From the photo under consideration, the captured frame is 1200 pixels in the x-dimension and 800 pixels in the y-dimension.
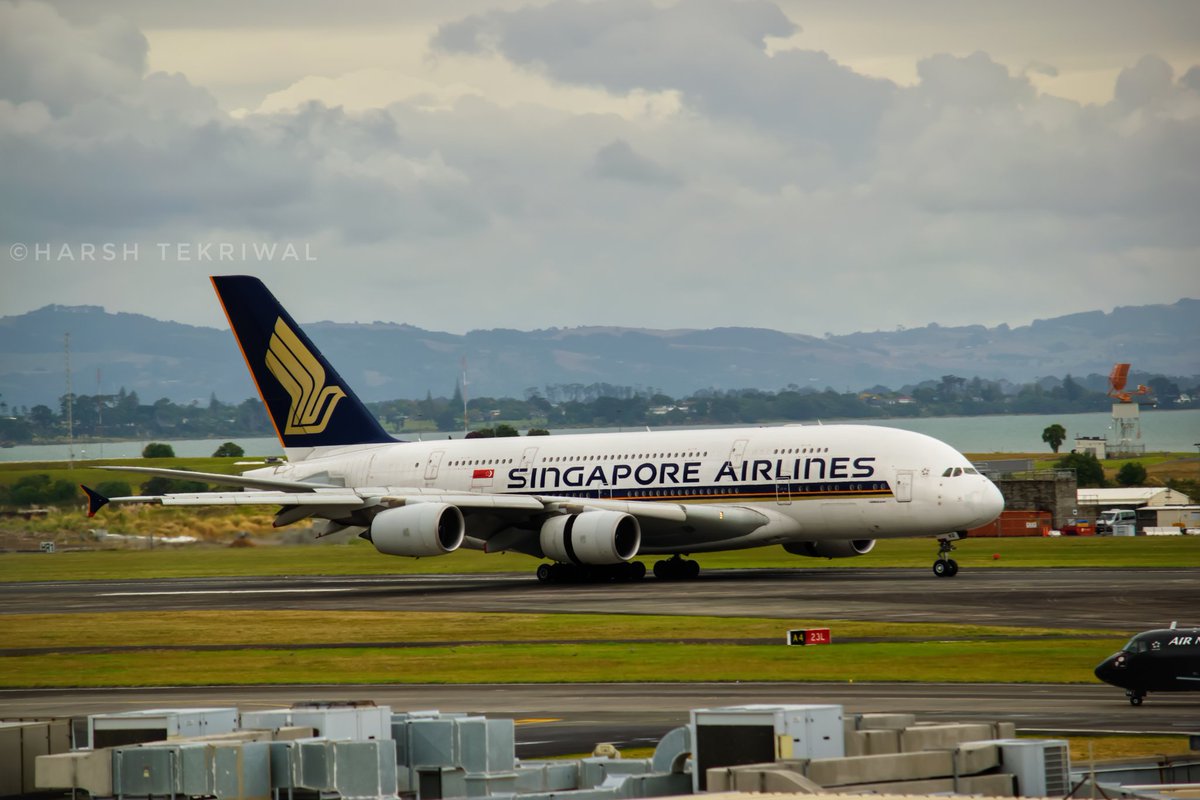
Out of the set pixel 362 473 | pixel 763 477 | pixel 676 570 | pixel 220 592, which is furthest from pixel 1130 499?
pixel 220 592

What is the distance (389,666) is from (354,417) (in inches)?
1527

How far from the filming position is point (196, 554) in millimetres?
100000

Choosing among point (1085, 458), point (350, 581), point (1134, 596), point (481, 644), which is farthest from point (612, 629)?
point (1085, 458)

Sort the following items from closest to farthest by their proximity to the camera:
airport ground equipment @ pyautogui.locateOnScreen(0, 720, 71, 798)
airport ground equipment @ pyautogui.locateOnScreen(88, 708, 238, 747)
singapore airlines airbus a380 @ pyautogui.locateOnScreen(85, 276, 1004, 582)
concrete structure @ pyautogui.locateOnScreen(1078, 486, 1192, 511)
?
1. airport ground equipment @ pyautogui.locateOnScreen(88, 708, 238, 747)
2. airport ground equipment @ pyautogui.locateOnScreen(0, 720, 71, 798)
3. singapore airlines airbus a380 @ pyautogui.locateOnScreen(85, 276, 1004, 582)
4. concrete structure @ pyautogui.locateOnScreen(1078, 486, 1192, 511)

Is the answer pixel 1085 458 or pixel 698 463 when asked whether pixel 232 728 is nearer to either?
pixel 698 463

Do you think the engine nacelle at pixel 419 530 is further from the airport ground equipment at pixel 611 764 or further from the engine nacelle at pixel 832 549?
the airport ground equipment at pixel 611 764

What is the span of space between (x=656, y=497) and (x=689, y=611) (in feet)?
51.6

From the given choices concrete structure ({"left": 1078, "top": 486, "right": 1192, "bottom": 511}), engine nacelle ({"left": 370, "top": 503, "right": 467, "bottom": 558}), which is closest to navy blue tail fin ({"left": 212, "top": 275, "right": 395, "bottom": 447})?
engine nacelle ({"left": 370, "top": 503, "right": 467, "bottom": 558})

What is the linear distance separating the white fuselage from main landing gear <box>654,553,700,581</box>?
1227 millimetres

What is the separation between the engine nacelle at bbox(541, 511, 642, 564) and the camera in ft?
219

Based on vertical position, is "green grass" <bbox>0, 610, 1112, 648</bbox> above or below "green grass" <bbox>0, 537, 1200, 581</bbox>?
below

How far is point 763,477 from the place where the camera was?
68125mm

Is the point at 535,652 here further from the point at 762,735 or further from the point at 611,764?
the point at 762,735

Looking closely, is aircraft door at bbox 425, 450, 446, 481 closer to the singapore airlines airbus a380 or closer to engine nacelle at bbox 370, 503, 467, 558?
the singapore airlines airbus a380
